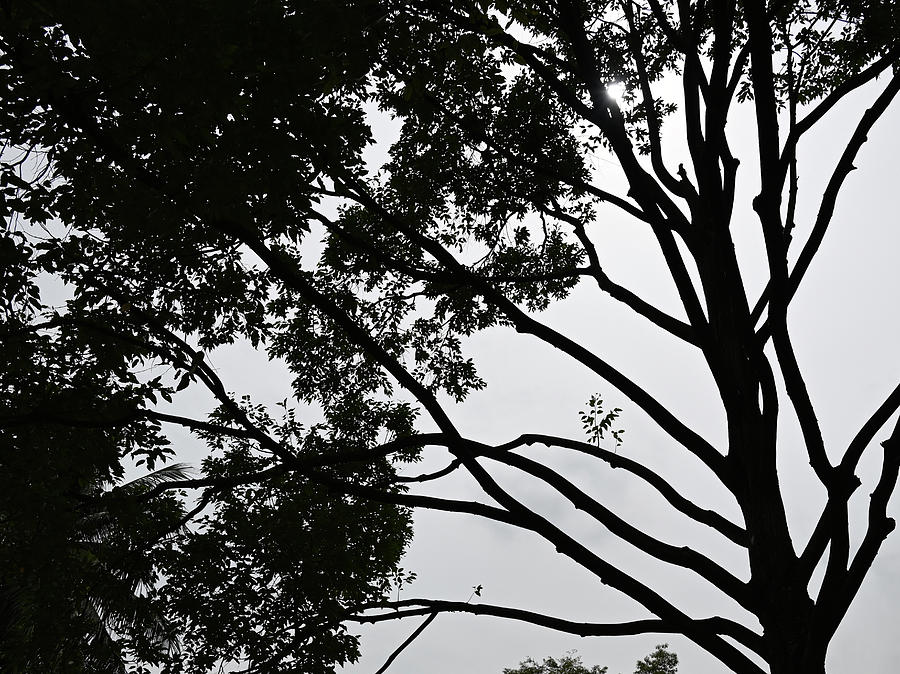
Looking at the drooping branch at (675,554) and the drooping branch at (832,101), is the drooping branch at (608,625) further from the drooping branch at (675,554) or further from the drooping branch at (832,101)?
the drooping branch at (832,101)

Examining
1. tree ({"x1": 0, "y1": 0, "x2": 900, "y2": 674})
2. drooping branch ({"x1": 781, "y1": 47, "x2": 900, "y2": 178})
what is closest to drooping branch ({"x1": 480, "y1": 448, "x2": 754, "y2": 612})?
tree ({"x1": 0, "y1": 0, "x2": 900, "y2": 674})

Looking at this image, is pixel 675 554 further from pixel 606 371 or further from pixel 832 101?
pixel 832 101

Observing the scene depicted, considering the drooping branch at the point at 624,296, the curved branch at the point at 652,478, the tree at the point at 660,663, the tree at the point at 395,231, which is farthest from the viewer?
the tree at the point at 660,663

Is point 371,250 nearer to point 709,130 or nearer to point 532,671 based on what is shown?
point 709,130

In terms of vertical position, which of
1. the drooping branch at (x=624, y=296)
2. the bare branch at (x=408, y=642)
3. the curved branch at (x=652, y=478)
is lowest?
the bare branch at (x=408, y=642)

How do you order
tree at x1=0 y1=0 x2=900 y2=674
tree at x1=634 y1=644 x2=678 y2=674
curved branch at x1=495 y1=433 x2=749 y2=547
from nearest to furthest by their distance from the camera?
tree at x1=0 y1=0 x2=900 y2=674
curved branch at x1=495 y1=433 x2=749 y2=547
tree at x1=634 y1=644 x2=678 y2=674

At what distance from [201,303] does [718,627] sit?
565 centimetres

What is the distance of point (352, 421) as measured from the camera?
9.47 meters

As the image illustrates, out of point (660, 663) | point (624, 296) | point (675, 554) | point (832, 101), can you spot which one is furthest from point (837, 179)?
point (660, 663)

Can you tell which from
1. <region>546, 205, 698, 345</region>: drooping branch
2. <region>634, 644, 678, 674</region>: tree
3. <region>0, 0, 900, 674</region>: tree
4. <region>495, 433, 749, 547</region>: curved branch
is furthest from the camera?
<region>634, 644, 678, 674</region>: tree

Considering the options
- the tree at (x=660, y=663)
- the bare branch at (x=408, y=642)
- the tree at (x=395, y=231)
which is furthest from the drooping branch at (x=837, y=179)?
the tree at (x=660, y=663)

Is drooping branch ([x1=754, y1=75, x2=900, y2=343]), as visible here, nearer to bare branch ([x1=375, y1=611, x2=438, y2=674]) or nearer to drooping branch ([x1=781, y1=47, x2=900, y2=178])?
drooping branch ([x1=781, y1=47, x2=900, y2=178])

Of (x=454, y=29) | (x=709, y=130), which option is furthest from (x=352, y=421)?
(x=709, y=130)

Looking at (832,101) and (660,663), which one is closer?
(832,101)
